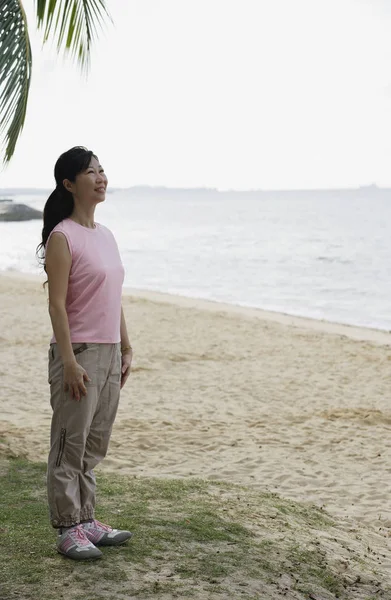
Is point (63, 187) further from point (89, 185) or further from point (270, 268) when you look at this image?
point (270, 268)

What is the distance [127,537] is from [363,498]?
8.19 ft

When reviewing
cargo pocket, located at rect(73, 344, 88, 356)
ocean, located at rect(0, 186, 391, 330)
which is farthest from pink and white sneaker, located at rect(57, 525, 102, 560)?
ocean, located at rect(0, 186, 391, 330)

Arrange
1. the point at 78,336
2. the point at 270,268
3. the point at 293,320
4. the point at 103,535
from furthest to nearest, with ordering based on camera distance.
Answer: the point at 270,268 → the point at 293,320 → the point at 103,535 → the point at 78,336

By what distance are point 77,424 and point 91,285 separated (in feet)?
1.89

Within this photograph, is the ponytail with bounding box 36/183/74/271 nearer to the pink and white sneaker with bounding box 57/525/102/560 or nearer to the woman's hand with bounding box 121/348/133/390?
the woman's hand with bounding box 121/348/133/390

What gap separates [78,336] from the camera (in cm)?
316

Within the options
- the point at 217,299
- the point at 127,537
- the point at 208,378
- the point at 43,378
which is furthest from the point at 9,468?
the point at 217,299

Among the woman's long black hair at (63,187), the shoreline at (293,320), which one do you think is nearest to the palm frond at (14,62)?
the woman's long black hair at (63,187)

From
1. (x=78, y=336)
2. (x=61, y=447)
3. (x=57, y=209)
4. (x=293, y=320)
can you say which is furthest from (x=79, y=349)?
(x=293, y=320)

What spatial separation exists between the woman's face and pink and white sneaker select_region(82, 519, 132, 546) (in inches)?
57.0

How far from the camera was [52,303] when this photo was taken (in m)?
3.09

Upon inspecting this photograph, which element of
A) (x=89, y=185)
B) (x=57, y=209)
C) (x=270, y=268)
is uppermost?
(x=89, y=185)

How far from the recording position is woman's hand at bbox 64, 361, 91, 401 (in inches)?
120

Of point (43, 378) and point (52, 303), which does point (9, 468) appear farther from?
point (43, 378)
